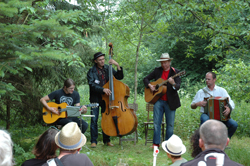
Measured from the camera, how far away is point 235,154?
4.94m

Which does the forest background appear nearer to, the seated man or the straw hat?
the straw hat

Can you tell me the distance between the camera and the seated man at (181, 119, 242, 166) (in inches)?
74.4

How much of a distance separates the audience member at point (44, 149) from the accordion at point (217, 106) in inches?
138

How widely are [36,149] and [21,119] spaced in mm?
5119

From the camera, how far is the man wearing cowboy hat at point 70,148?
235 cm

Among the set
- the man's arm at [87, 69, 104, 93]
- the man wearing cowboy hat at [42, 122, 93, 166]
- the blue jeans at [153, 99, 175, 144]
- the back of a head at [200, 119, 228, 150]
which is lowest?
the blue jeans at [153, 99, 175, 144]

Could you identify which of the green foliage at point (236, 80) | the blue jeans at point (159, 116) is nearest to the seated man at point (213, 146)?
the blue jeans at point (159, 116)

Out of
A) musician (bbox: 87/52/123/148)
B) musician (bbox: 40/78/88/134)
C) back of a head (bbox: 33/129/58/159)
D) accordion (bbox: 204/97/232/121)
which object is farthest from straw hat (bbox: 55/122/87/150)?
accordion (bbox: 204/97/232/121)

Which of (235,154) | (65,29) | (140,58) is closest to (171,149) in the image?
(65,29)

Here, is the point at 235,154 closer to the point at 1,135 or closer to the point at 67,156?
the point at 67,156

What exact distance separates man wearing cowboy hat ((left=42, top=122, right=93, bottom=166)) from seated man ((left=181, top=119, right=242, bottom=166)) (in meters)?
0.91

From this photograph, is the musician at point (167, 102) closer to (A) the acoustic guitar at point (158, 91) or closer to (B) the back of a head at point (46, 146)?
(A) the acoustic guitar at point (158, 91)

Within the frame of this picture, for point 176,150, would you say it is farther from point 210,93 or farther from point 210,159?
point 210,93

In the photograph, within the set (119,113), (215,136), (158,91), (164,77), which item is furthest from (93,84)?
(215,136)
